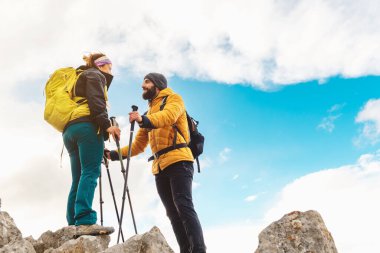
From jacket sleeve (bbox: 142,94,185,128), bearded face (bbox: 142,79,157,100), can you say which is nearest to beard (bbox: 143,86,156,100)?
bearded face (bbox: 142,79,157,100)

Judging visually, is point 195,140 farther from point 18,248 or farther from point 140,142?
point 18,248

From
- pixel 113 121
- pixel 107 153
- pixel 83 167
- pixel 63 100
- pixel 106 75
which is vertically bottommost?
pixel 83 167

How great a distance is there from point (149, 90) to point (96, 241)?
297 cm

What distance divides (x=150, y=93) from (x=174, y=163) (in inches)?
65.9

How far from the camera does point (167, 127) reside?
7523mm

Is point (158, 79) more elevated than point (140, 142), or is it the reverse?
point (158, 79)

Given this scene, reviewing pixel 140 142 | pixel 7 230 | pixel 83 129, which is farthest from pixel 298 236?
pixel 7 230

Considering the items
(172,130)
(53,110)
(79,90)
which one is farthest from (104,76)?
(172,130)

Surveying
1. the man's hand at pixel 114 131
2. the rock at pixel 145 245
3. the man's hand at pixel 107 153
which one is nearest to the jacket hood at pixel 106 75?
the man's hand at pixel 107 153

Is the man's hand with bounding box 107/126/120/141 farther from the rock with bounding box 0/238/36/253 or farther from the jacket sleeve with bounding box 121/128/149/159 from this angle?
the rock with bounding box 0/238/36/253

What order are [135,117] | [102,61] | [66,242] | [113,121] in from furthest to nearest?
[102,61]
[113,121]
[66,242]
[135,117]

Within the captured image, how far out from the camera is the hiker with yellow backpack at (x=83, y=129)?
799 cm

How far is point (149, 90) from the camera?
26.8ft

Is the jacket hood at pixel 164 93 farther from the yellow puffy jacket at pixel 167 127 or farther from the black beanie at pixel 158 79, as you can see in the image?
the black beanie at pixel 158 79
